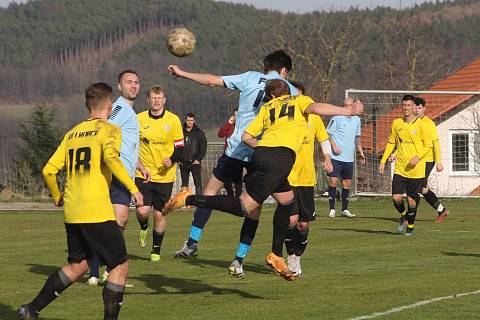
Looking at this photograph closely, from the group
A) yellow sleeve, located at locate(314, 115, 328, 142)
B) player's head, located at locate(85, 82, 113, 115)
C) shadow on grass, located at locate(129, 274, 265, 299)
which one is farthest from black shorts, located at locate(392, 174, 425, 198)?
player's head, located at locate(85, 82, 113, 115)

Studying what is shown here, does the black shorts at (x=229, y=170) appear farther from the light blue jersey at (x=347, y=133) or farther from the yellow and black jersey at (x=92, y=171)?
the light blue jersey at (x=347, y=133)

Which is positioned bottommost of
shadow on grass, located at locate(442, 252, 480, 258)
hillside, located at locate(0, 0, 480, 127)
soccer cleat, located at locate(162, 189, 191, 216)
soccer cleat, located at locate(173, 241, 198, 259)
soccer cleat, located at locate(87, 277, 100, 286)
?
shadow on grass, located at locate(442, 252, 480, 258)

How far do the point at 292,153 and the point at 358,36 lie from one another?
4639 cm

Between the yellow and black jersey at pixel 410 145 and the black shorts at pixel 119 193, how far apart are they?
25.6 feet

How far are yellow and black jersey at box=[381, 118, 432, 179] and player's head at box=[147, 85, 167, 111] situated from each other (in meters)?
5.28

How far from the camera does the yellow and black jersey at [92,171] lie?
8.85m

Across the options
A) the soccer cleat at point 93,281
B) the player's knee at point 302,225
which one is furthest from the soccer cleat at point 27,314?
the player's knee at point 302,225

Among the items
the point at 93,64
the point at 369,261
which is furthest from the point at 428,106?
the point at 93,64

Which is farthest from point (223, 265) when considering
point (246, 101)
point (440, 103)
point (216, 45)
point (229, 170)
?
point (216, 45)

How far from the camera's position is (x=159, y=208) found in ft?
49.4

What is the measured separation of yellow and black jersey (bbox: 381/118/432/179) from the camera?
61.3 ft

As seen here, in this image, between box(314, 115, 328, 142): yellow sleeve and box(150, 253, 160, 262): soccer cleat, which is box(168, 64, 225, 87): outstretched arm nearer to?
box(314, 115, 328, 142): yellow sleeve

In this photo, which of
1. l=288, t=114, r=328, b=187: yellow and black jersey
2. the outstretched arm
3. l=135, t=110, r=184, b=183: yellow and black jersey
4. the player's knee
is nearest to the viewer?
the outstretched arm

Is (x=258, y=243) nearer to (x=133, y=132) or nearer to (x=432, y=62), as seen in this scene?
(x=133, y=132)
